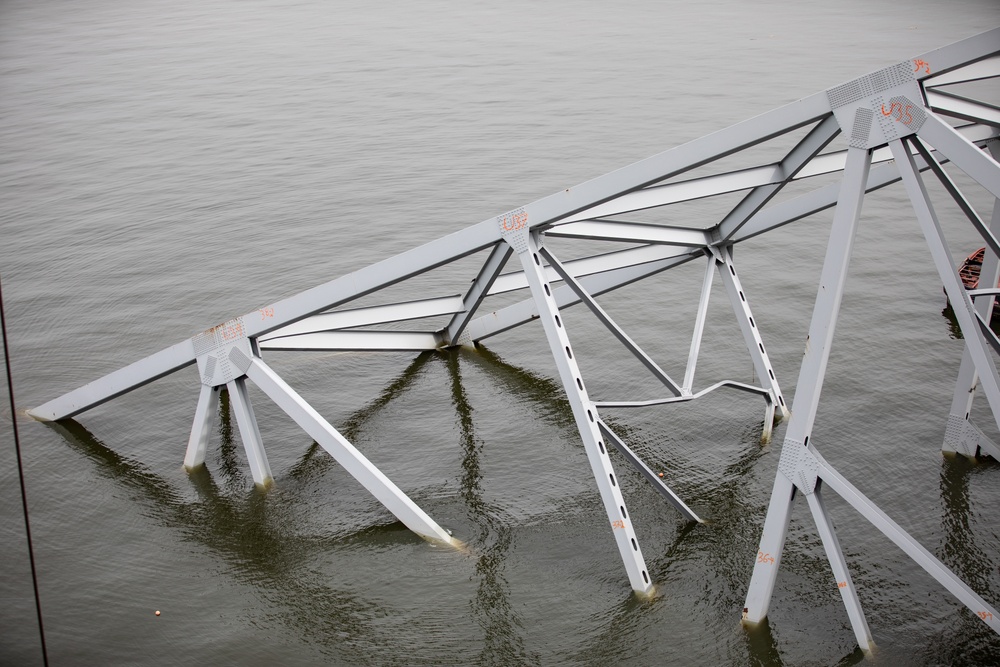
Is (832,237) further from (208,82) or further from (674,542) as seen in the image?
(208,82)

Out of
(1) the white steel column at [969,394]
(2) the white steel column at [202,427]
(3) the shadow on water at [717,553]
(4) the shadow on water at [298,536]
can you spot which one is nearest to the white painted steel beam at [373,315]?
(2) the white steel column at [202,427]

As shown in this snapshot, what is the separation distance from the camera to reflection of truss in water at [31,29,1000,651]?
19.4ft

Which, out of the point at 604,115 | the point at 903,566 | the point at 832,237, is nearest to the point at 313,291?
the point at 832,237

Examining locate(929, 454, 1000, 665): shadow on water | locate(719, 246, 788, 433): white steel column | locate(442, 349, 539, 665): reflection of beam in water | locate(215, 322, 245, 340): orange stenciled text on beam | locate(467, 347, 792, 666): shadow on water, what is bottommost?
locate(929, 454, 1000, 665): shadow on water

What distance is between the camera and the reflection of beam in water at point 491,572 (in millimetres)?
6766

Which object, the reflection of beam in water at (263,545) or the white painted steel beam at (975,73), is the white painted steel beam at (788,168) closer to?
the white painted steel beam at (975,73)

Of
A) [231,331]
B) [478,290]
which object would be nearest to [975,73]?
[478,290]

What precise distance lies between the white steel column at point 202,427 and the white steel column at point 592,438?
3527 millimetres

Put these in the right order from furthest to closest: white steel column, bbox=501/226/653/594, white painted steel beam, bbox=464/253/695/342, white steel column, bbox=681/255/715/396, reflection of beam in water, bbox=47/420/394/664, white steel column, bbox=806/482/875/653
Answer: white painted steel beam, bbox=464/253/695/342 < white steel column, bbox=681/255/715/396 < reflection of beam in water, bbox=47/420/394/664 < white steel column, bbox=501/226/653/594 < white steel column, bbox=806/482/875/653

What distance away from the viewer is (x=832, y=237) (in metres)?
6.11

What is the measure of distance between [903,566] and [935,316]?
18.8 ft

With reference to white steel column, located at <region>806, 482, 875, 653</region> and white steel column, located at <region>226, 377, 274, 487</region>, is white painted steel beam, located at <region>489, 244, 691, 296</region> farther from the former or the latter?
white steel column, located at <region>806, 482, 875, 653</region>

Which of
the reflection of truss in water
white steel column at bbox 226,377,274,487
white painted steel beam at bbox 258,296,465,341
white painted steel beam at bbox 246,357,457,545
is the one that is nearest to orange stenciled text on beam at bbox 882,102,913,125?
the reflection of truss in water

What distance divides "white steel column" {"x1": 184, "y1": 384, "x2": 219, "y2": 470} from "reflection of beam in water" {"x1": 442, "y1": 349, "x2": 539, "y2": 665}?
2562mm
